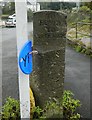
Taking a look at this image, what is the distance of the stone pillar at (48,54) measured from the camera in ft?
8.27

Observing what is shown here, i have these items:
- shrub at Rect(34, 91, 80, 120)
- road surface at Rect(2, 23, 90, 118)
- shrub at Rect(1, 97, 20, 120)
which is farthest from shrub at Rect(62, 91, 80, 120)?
shrub at Rect(1, 97, 20, 120)

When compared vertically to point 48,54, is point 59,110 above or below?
below

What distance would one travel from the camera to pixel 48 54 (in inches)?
99.9

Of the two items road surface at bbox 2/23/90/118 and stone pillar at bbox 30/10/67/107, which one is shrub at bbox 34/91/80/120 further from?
road surface at bbox 2/23/90/118

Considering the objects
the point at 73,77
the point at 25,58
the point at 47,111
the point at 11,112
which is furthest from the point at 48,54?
the point at 73,77

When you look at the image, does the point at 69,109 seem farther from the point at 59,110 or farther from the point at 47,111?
the point at 47,111

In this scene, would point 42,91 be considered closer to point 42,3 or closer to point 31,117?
point 31,117

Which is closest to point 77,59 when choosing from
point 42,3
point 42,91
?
point 42,3

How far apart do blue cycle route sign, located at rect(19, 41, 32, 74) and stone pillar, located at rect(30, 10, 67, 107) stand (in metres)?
0.24

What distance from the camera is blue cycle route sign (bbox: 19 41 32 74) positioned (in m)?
2.20

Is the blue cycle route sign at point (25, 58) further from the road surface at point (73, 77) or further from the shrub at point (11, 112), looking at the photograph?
the road surface at point (73, 77)

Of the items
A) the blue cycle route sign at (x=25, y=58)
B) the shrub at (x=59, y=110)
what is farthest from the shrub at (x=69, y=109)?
the blue cycle route sign at (x=25, y=58)

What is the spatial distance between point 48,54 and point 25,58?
350mm

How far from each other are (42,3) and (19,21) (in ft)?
3.08
